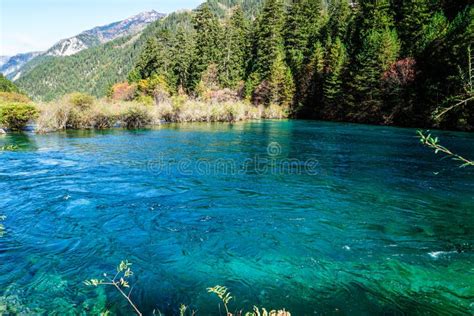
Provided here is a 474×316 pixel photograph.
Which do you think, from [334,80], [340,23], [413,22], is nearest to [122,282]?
[334,80]

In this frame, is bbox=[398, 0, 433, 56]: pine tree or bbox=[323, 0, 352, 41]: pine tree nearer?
bbox=[398, 0, 433, 56]: pine tree

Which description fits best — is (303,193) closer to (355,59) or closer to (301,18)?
(355,59)

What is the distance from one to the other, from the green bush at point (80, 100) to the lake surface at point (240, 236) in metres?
16.3

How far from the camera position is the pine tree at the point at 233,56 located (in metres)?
73.9

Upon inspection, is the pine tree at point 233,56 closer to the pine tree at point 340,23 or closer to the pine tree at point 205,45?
the pine tree at point 205,45

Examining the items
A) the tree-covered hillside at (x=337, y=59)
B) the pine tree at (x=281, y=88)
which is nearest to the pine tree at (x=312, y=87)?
the tree-covered hillside at (x=337, y=59)

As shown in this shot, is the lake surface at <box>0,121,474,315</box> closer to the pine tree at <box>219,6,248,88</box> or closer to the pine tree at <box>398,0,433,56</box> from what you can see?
the pine tree at <box>398,0,433,56</box>

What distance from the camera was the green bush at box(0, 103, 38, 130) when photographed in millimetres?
29736

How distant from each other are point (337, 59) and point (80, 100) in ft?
147

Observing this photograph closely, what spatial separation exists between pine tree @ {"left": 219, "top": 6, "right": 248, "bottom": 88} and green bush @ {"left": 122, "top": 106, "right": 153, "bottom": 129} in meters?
36.1

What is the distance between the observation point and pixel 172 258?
24.1ft

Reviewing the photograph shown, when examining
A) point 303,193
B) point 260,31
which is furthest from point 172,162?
point 260,31

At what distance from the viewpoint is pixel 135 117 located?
38188 millimetres

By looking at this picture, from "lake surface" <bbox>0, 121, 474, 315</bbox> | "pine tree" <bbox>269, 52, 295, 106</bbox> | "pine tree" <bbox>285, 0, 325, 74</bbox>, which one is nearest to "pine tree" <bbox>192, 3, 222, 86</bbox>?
"pine tree" <bbox>285, 0, 325, 74</bbox>
